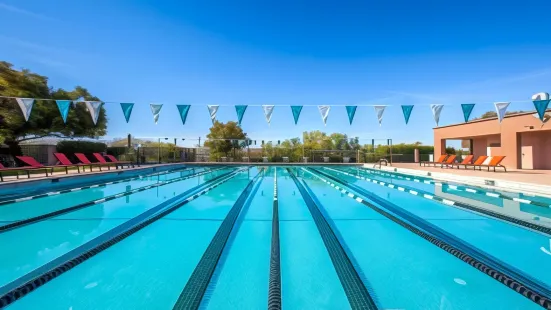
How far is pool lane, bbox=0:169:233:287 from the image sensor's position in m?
2.72

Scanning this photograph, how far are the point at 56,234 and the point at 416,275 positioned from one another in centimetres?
461

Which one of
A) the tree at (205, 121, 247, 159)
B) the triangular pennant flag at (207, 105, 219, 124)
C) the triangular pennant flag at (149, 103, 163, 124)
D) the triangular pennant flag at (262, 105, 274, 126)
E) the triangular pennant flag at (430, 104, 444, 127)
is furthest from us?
the tree at (205, 121, 247, 159)

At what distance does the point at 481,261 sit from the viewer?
2.71 metres

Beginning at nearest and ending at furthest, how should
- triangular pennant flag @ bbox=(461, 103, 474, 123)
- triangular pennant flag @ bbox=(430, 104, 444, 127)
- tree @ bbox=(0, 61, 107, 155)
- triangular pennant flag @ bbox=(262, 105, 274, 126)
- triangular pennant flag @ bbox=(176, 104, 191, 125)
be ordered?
triangular pennant flag @ bbox=(461, 103, 474, 123)
triangular pennant flag @ bbox=(430, 104, 444, 127)
triangular pennant flag @ bbox=(176, 104, 191, 125)
triangular pennant flag @ bbox=(262, 105, 274, 126)
tree @ bbox=(0, 61, 107, 155)

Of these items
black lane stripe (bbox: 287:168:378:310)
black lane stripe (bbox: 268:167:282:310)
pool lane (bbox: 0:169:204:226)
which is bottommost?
black lane stripe (bbox: 287:168:378:310)

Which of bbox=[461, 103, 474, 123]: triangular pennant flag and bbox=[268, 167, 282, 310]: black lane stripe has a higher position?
bbox=[461, 103, 474, 123]: triangular pennant flag

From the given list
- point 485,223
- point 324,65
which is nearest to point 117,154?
point 324,65

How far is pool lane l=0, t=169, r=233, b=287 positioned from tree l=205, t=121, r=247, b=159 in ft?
53.2

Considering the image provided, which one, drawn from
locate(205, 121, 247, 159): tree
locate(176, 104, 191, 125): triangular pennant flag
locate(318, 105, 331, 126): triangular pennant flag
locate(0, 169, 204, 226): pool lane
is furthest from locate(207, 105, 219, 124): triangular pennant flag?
locate(205, 121, 247, 159): tree

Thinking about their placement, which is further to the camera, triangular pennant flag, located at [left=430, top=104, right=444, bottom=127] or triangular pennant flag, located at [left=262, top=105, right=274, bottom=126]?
triangular pennant flag, located at [left=262, top=105, right=274, bottom=126]

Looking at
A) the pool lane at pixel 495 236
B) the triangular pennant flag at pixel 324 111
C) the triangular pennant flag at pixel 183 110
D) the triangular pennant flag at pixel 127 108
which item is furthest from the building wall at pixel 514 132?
the triangular pennant flag at pixel 127 108

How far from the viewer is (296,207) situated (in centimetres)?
550

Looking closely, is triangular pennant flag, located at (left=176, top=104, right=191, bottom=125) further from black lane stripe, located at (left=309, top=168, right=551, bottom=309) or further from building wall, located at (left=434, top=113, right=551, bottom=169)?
building wall, located at (left=434, top=113, right=551, bottom=169)

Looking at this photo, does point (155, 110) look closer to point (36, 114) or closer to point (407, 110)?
point (36, 114)
